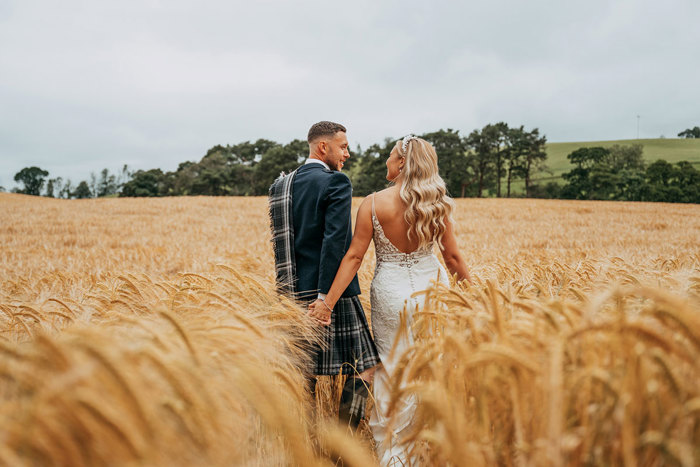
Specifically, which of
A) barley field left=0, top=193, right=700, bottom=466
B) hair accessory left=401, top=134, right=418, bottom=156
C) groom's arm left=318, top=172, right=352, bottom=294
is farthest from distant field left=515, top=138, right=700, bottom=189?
barley field left=0, top=193, right=700, bottom=466

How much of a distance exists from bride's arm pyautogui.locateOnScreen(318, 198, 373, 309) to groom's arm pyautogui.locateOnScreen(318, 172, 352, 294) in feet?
0.15

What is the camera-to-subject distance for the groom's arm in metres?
2.88

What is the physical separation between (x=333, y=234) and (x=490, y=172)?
62769 millimetres

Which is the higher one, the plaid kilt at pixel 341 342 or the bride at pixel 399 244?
the bride at pixel 399 244

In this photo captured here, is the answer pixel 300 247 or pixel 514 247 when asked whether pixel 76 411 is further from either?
pixel 514 247

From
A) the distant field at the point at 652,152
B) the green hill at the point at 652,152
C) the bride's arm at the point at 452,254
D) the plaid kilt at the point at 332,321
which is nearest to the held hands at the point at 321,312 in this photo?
the plaid kilt at the point at 332,321

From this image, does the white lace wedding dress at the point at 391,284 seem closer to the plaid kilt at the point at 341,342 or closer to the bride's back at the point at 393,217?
the bride's back at the point at 393,217

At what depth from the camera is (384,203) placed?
119 inches

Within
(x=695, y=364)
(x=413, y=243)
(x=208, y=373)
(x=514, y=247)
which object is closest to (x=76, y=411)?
(x=208, y=373)

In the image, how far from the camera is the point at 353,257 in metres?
2.92

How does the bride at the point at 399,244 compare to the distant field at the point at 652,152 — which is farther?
the distant field at the point at 652,152

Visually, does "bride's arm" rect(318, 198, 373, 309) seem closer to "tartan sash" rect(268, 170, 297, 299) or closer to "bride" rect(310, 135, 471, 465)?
"bride" rect(310, 135, 471, 465)

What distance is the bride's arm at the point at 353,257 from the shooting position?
113 inches

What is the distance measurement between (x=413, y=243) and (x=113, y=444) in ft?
8.12
